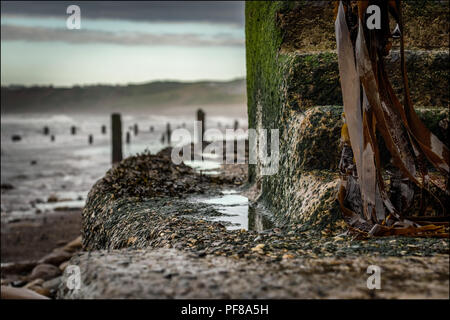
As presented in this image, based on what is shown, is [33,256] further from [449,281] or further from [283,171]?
[449,281]

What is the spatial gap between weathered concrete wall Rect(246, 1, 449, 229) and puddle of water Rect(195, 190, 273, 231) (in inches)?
7.5

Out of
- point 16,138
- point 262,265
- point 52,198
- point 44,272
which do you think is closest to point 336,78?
point 262,265

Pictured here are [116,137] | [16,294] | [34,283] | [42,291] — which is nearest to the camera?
[16,294]

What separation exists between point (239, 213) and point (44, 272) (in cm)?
647

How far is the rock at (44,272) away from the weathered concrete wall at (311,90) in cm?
579

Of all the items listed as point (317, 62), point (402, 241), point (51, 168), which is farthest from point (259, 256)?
point (51, 168)

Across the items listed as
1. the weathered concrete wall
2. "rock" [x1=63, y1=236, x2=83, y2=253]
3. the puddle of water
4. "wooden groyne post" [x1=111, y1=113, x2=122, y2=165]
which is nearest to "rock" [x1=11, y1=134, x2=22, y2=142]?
"wooden groyne post" [x1=111, y1=113, x2=122, y2=165]

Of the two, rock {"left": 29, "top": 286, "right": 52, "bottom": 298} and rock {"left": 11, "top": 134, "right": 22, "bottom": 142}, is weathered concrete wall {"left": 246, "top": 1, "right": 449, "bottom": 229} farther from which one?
rock {"left": 11, "top": 134, "right": 22, "bottom": 142}

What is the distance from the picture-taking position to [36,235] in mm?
14242

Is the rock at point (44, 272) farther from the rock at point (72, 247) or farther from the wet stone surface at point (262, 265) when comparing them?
the wet stone surface at point (262, 265)

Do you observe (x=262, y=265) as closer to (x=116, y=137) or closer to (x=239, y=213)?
(x=239, y=213)

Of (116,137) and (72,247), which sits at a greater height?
(116,137)

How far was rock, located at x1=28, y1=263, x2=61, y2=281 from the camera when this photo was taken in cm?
1034

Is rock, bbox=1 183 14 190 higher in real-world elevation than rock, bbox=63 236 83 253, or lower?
higher
